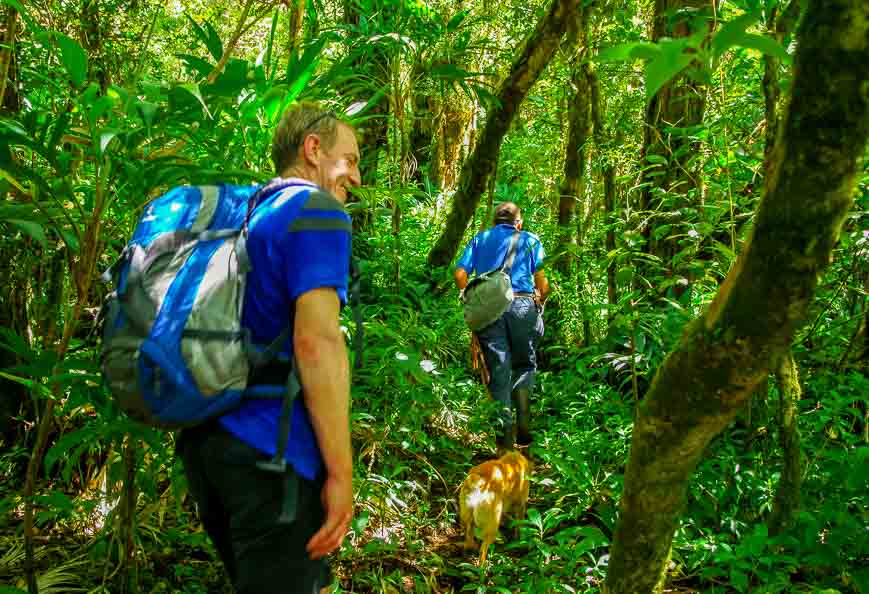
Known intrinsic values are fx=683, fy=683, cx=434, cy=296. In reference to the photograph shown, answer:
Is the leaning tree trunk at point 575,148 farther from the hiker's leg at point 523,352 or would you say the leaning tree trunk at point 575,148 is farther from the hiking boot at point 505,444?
the hiking boot at point 505,444

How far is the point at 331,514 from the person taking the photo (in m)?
1.64

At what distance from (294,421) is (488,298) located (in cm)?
355

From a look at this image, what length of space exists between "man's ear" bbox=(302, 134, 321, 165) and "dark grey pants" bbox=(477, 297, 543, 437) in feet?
11.1

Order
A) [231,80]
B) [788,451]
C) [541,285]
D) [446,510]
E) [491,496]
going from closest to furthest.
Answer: [231,80] → [788,451] → [491,496] → [446,510] → [541,285]

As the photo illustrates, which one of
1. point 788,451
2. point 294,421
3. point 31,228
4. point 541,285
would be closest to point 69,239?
point 31,228

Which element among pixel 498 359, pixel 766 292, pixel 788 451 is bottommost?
pixel 498 359

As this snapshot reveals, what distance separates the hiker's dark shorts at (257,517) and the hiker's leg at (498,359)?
136 inches

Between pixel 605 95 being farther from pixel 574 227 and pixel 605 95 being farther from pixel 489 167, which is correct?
pixel 489 167

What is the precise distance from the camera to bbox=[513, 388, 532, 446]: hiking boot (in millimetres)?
5387

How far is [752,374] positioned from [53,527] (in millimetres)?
3147

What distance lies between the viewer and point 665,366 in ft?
5.11

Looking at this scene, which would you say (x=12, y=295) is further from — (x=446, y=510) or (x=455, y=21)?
(x=455, y=21)

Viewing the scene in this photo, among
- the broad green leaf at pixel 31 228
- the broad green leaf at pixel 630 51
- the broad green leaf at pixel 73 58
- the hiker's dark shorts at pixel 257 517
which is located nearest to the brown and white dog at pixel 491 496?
the hiker's dark shorts at pixel 257 517

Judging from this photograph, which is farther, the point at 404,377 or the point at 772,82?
the point at 404,377
